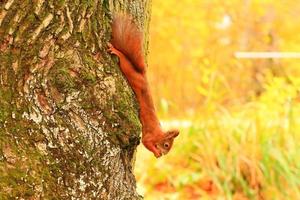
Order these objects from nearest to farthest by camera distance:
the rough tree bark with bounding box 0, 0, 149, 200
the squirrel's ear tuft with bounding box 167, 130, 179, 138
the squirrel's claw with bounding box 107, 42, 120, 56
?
the rough tree bark with bounding box 0, 0, 149, 200 → the squirrel's claw with bounding box 107, 42, 120, 56 → the squirrel's ear tuft with bounding box 167, 130, 179, 138

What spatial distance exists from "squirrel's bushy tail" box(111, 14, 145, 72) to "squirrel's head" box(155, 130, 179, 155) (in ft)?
0.70

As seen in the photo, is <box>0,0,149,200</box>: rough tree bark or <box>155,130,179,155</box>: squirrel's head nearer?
<box>0,0,149,200</box>: rough tree bark

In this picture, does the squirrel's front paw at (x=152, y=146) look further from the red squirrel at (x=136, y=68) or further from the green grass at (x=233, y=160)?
the green grass at (x=233, y=160)

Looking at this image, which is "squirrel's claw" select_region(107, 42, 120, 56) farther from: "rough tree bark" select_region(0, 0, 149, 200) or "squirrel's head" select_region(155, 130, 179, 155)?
"squirrel's head" select_region(155, 130, 179, 155)

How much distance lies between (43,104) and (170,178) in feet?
8.48

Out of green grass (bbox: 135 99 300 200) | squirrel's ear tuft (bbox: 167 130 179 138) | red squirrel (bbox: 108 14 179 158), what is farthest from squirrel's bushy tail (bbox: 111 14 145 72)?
green grass (bbox: 135 99 300 200)

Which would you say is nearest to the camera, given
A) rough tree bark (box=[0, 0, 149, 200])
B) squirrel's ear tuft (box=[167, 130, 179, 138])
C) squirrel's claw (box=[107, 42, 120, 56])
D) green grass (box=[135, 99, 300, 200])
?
rough tree bark (box=[0, 0, 149, 200])

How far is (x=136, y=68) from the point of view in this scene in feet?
6.08

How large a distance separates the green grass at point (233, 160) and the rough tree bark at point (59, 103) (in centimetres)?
212

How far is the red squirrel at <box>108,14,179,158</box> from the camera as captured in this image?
182 cm

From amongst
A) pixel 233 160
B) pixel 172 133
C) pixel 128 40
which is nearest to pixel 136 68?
pixel 128 40

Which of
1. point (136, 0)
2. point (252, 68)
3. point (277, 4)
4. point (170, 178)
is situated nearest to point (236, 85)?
point (252, 68)

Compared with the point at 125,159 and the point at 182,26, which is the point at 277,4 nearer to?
the point at 182,26

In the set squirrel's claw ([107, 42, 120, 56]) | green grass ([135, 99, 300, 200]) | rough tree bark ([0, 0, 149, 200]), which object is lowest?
rough tree bark ([0, 0, 149, 200])
